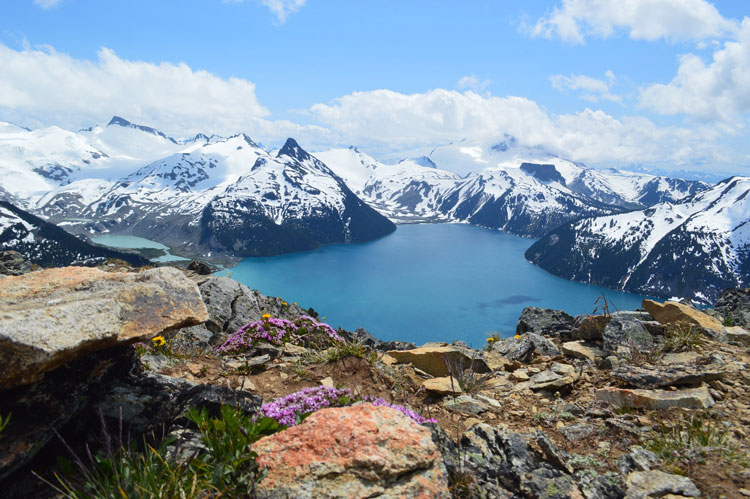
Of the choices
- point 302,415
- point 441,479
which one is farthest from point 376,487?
point 302,415

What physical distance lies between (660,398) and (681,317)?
6817 millimetres

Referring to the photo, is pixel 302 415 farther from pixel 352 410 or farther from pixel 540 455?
pixel 540 455

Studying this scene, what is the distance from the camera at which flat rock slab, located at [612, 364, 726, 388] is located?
7.73m

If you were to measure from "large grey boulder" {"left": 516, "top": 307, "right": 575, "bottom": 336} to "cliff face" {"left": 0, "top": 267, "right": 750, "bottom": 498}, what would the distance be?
9219 millimetres

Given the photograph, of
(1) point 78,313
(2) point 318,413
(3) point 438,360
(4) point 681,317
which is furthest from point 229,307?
(4) point 681,317

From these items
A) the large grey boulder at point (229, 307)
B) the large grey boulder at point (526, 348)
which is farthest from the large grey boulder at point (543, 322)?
the large grey boulder at point (229, 307)

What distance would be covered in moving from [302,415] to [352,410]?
2.77 ft

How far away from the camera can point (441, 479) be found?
3.93 metres

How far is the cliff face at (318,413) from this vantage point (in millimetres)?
3830

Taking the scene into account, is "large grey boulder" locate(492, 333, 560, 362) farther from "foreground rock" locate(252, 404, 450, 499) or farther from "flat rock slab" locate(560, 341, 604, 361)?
"foreground rock" locate(252, 404, 450, 499)

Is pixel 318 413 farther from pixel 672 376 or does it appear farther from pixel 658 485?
pixel 672 376

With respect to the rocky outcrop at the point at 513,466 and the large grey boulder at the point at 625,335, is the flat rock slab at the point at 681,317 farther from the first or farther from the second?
the rocky outcrop at the point at 513,466

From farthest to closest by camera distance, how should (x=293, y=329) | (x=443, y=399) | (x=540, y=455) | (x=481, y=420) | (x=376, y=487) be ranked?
(x=293, y=329), (x=443, y=399), (x=481, y=420), (x=540, y=455), (x=376, y=487)

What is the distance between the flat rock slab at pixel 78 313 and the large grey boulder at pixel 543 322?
52.9 ft
